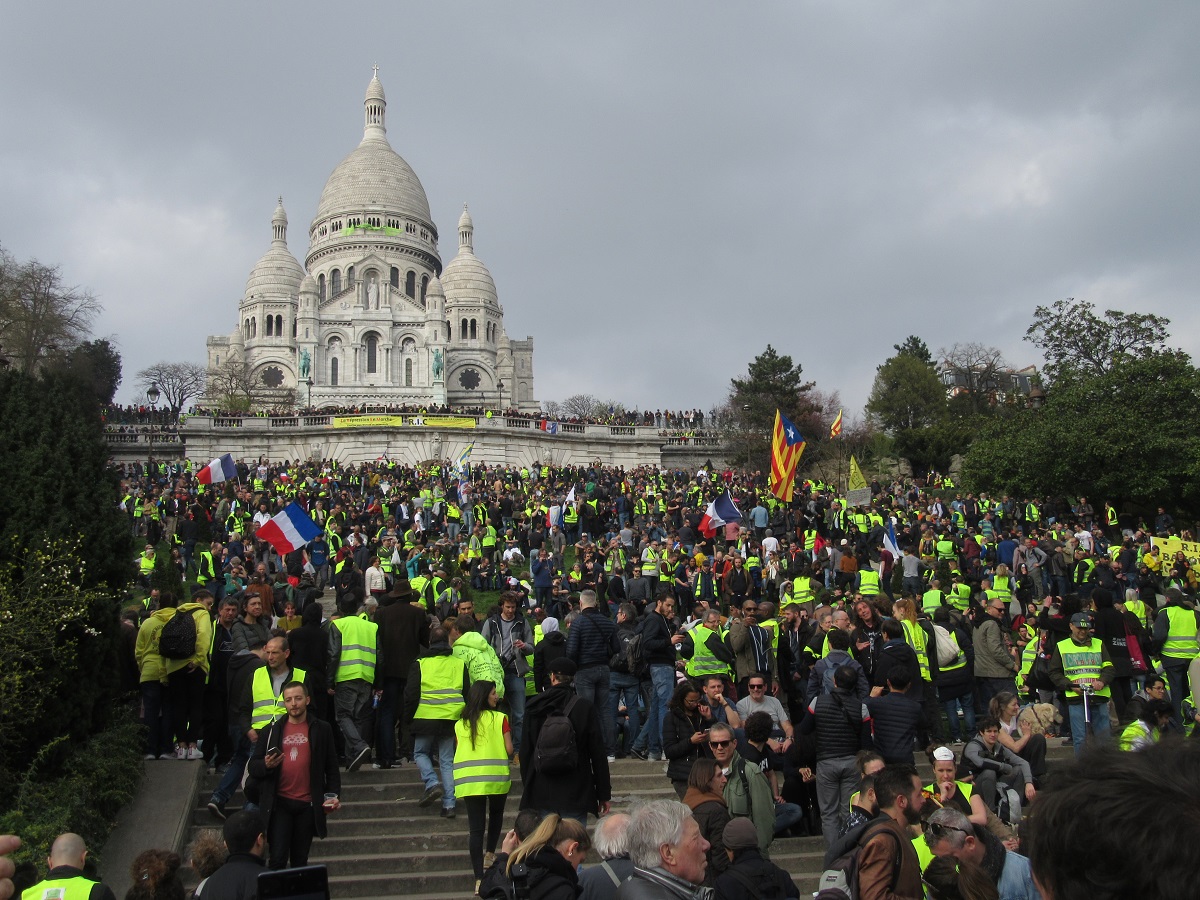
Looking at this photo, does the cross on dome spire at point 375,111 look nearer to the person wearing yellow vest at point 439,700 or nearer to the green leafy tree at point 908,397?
the green leafy tree at point 908,397

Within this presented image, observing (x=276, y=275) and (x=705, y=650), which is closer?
(x=705, y=650)

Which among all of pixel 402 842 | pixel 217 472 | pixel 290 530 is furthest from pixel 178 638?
pixel 217 472

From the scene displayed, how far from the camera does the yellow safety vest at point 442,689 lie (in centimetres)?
838

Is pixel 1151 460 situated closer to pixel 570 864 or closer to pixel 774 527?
pixel 774 527

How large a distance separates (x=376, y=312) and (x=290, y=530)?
65958 millimetres

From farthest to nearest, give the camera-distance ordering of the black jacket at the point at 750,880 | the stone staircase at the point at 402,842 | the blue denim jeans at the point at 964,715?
the blue denim jeans at the point at 964,715 → the stone staircase at the point at 402,842 → the black jacket at the point at 750,880

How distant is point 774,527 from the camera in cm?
2298

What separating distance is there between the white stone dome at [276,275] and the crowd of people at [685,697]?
68782mm

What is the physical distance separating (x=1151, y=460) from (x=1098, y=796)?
3110 cm

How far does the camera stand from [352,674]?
9.38m

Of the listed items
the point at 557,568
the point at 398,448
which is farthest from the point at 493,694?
the point at 398,448

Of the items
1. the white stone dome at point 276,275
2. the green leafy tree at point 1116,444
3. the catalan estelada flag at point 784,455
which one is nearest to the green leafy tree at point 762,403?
the green leafy tree at point 1116,444

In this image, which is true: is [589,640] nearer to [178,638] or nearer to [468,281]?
[178,638]

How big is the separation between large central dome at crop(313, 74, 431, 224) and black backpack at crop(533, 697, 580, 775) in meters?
88.5
